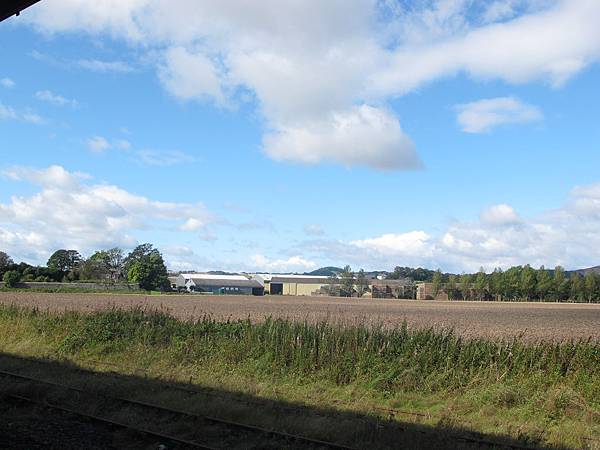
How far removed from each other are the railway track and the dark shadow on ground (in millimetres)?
56

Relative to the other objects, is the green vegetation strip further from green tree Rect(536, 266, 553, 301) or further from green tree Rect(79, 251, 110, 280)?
green tree Rect(536, 266, 553, 301)

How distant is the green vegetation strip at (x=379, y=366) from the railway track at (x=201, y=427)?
9.72 feet

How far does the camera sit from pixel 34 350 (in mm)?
19938

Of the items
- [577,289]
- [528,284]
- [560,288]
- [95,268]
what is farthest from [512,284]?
[95,268]

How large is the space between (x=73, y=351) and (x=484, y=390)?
1361 cm

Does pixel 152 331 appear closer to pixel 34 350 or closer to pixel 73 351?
pixel 73 351

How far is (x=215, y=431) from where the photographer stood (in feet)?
33.7

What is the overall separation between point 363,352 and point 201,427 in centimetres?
701

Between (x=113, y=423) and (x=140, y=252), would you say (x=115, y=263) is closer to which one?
(x=140, y=252)

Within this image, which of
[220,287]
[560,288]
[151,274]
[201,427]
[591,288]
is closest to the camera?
[201,427]

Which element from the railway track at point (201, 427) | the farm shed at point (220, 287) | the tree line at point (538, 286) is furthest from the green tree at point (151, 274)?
the railway track at point (201, 427)

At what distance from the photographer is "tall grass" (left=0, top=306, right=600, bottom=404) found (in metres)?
15.2

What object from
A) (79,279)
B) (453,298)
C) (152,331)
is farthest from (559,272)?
(152,331)

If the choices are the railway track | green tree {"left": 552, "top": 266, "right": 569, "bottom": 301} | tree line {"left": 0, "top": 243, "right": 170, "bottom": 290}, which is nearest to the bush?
tree line {"left": 0, "top": 243, "right": 170, "bottom": 290}
